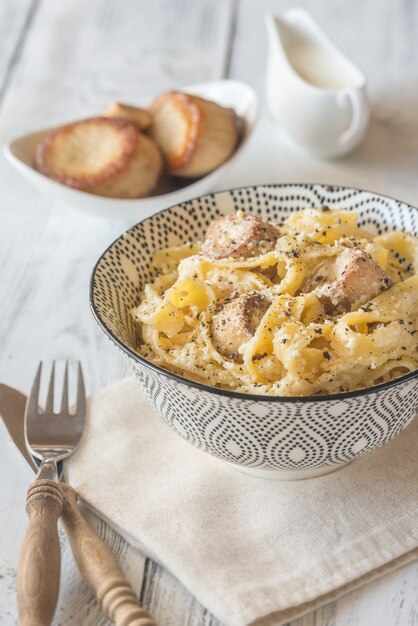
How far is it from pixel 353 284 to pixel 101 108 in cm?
240

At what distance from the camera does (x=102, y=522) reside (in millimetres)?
1869

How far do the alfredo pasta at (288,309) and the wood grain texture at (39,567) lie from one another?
0.41 meters

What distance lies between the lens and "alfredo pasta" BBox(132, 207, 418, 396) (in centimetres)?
169

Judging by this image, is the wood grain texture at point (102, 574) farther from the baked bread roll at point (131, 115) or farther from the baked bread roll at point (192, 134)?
the baked bread roll at point (131, 115)

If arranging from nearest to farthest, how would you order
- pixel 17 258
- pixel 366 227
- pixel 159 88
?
pixel 366 227, pixel 17 258, pixel 159 88

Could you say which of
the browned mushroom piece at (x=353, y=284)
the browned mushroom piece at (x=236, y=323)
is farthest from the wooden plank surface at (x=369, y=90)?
the browned mushroom piece at (x=236, y=323)

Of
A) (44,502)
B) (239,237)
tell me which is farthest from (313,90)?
(44,502)

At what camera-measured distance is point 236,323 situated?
1774 millimetres

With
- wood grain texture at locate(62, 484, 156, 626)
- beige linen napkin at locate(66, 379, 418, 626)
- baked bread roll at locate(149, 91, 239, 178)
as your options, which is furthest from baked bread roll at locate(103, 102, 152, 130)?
wood grain texture at locate(62, 484, 156, 626)

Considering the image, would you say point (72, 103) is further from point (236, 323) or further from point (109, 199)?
point (236, 323)

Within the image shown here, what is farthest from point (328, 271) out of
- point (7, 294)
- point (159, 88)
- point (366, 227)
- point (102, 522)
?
point (159, 88)

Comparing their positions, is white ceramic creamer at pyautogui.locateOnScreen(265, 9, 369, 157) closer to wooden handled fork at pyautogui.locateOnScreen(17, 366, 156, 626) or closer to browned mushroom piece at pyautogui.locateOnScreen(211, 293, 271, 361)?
browned mushroom piece at pyautogui.locateOnScreen(211, 293, 271, 361)

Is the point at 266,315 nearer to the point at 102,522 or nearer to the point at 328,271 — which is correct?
the point at 328,271

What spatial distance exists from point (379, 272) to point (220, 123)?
1423 mm
